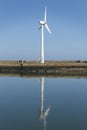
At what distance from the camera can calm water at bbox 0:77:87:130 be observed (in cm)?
1909

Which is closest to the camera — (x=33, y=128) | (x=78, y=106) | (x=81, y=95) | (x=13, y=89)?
(x=33, y=128)

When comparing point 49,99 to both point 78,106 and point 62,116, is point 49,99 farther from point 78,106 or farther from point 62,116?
point 62,116

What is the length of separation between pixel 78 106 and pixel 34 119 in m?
5.57

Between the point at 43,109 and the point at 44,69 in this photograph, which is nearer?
the point at 43,109

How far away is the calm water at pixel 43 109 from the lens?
1909cm

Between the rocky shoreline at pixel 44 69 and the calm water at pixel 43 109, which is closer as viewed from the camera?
the calm water at pixel 43 109

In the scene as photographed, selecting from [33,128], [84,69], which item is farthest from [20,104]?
[84,69]

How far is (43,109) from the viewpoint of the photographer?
78.0 ft

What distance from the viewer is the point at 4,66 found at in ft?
205

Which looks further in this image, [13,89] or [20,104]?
[13,89]

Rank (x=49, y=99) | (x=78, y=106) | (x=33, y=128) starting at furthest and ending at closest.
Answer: (x=49, y=99), (x=78, y=106), (x=33, y=128)

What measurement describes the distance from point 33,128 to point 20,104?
7.21 meters

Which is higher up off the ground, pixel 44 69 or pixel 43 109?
pixel 44 69

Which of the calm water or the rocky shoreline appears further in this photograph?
the rocky shoreline
